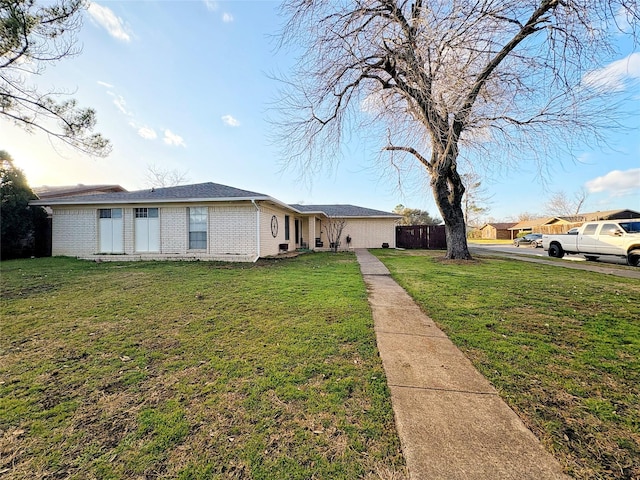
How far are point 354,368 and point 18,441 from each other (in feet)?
8.02

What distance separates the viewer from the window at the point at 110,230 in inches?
443

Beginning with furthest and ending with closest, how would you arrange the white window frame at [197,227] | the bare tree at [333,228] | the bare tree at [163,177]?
the bare tree at [163,177] → the bare tree at [333,228] → the white window frame at [197,227]

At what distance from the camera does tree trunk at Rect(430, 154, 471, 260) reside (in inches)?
399

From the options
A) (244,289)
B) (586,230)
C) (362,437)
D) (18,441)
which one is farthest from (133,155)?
(586,230)

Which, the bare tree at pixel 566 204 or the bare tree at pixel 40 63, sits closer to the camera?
the bare tree at pixel 40 63

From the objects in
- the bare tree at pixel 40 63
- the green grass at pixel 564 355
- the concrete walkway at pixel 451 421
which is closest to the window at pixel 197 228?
the bare tree at pixel 40 63

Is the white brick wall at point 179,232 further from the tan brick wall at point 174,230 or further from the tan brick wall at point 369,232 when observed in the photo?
the tan brick wall at point 369,232

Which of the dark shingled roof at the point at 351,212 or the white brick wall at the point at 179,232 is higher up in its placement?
the dark shingled roof at the point at 351,212

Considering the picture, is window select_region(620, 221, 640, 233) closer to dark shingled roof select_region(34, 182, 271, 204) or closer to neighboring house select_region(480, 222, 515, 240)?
dark shingled roof select_region(34, 182, 271, 204)

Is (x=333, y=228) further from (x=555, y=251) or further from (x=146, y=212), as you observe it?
(x=555, y=251)

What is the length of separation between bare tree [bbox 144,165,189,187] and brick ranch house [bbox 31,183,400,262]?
2218 cm

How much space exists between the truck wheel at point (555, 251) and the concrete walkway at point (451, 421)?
47.5 feet

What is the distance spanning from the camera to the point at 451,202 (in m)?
10.9

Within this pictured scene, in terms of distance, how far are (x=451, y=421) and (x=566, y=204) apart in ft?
190
